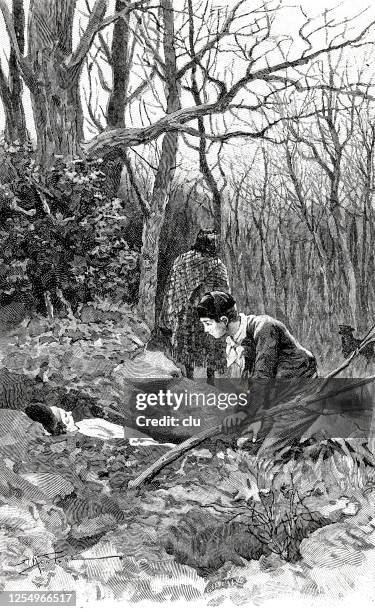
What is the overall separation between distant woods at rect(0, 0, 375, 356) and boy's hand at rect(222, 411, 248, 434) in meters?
0.50

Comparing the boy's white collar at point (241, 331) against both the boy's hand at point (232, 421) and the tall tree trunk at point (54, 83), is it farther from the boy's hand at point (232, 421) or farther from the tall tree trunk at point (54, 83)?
the tall tree trunk at point (54, 83)

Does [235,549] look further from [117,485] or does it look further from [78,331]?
[78,331]

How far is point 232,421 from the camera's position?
3.68 meters

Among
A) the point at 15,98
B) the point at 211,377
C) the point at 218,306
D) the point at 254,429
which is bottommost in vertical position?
the point at 254,429

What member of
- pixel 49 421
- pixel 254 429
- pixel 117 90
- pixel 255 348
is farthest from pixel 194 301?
pixel 117 90

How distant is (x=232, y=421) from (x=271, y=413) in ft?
0.62

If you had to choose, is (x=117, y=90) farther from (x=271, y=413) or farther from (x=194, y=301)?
(x=271, y=413)

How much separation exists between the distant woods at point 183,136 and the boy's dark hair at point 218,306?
0.22 ft

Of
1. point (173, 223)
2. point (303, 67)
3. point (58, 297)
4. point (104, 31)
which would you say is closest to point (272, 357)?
point (173, 223)

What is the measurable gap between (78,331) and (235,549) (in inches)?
49.5

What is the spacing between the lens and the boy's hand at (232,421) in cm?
368

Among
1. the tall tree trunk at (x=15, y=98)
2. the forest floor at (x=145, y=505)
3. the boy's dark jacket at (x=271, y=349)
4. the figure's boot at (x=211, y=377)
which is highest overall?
the tall tree trunk at (x=15, y=98)

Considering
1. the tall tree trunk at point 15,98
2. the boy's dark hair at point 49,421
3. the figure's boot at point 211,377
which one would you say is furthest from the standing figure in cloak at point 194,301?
the tall tree trunk at point 15,98

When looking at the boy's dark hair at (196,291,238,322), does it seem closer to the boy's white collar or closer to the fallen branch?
the boy's white collar
